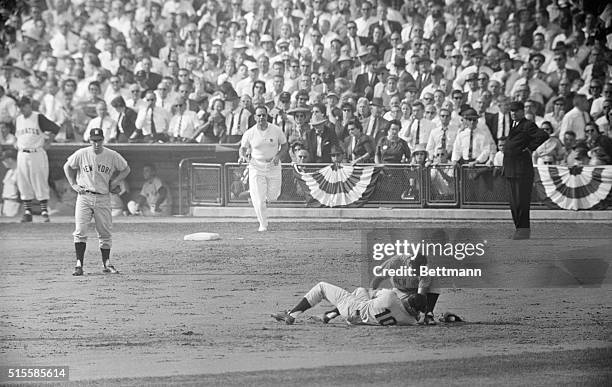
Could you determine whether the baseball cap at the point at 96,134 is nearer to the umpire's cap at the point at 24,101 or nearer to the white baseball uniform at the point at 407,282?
the umpire's cap at the point at 24,101

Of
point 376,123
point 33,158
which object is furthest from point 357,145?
point 33,158

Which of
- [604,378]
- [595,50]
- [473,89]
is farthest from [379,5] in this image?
[604,378]

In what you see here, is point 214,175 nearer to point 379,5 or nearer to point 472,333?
point 379,5

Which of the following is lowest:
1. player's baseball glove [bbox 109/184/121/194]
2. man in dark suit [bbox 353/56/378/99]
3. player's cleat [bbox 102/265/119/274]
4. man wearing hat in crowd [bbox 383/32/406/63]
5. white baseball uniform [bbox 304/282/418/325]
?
white baseball uniform [bbox 304/282/418/325]

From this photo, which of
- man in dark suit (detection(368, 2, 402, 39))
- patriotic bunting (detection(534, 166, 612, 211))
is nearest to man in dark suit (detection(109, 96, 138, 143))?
man in dark suit (detection(368, 2, 402, 39))

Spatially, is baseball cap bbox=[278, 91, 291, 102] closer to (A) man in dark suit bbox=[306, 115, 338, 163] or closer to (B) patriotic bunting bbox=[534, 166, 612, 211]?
(A) man in dark suit bbox=[306, 115, 338, 163]

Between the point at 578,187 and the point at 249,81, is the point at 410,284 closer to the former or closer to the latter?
the point at 578,187
